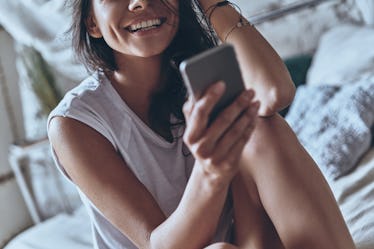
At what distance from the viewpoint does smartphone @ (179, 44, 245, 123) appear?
60cm

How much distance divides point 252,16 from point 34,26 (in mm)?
830

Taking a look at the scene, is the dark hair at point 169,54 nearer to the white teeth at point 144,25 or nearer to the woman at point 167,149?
the woman at point 167,149

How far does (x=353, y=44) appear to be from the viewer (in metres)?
1.90

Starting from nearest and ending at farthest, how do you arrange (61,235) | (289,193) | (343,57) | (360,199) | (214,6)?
(289,193) < (214,6) < (360,199) < (61,235) < (343,57)

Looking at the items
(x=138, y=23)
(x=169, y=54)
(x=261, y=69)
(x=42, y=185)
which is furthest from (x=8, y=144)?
(x=261, y=69)

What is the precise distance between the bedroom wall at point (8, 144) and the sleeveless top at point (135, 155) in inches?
45.2

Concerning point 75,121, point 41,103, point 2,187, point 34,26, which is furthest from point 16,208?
point 75,121

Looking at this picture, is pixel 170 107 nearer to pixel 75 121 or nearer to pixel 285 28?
pixel 75 121

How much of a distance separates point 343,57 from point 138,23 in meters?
1.16

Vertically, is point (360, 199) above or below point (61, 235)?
above

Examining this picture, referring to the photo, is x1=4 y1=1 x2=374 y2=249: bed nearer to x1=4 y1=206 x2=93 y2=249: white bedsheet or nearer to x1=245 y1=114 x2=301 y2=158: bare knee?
x1=4 y1=206 x2=93 y2=249: white bedsheet

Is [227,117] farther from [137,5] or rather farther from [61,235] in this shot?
[61,235]

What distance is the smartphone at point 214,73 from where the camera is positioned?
601mm

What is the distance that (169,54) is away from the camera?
110 centimetres
